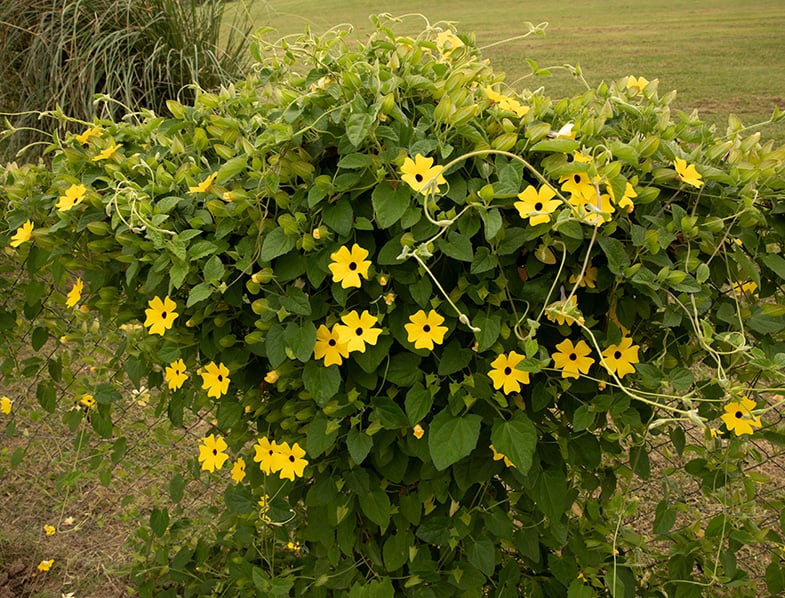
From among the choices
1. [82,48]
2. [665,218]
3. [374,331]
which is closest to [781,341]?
[665,218]

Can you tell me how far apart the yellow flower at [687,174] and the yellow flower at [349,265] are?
50 centimetres

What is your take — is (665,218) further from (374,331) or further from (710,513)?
(710,513)

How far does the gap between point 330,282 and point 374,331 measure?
0.44 feet

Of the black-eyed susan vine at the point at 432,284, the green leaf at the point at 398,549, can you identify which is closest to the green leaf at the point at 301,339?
the black-eyed susan vine at the point at 432,284

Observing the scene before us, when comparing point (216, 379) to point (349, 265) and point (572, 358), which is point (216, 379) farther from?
point (572, 358)

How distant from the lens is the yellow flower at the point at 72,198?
1.30m

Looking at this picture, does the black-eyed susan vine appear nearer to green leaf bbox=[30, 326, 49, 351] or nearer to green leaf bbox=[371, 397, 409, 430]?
green leaf bbox=[371, 397, 409, 430]

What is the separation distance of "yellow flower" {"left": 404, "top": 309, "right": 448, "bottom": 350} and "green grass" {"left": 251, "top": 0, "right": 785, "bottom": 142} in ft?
11.4

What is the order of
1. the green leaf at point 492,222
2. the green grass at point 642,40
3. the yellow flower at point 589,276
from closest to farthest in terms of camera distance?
the green leaf at point 492,222, the yellow flower at point 589,276, the green grass at point 642,40

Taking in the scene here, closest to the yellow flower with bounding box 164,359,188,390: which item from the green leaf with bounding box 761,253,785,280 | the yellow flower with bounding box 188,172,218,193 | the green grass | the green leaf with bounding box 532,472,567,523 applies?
the yellow flower with bounding box 188,172,218,193

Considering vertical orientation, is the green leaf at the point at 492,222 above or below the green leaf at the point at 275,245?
above

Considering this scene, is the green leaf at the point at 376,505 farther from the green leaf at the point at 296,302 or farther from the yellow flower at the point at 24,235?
the yellow flower at the point at 24,235

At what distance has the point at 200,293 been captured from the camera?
117 centimetres

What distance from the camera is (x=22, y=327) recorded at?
177 cm
